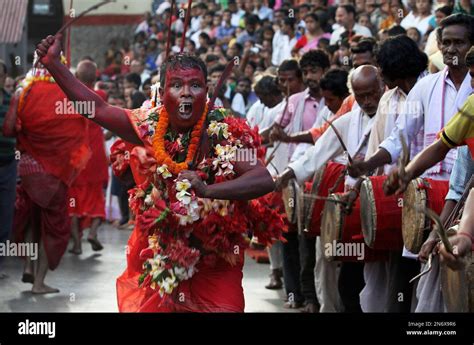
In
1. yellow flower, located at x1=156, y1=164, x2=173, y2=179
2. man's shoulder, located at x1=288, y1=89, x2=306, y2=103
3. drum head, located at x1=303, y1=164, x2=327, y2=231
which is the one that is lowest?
drum head, located at x1=303, y1=164, x2=327, y2=231

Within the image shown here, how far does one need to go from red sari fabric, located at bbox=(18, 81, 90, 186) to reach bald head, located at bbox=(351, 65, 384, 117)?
4.01 meters

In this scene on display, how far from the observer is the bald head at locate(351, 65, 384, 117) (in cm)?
829

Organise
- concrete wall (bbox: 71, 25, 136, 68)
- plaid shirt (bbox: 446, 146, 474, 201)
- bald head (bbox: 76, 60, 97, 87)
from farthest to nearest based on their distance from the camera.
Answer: concrete wall (bbox: 71, 25, 136, 68) < bald head (bbox: 76, 60, 97, 87) < plaid shirt (bbox: 446, 146, 474, 201)

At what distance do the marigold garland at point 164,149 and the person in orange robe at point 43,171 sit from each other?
16.3 feet

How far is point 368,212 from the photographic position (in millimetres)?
7422

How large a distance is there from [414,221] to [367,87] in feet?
5.79

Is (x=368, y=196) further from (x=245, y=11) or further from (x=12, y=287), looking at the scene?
(x=245, y=11)

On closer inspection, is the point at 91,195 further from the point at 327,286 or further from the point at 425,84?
the point at 425,84

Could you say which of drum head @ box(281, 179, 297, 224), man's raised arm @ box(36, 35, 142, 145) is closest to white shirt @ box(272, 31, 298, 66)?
drum head @ box(281, 179, 297, 224)

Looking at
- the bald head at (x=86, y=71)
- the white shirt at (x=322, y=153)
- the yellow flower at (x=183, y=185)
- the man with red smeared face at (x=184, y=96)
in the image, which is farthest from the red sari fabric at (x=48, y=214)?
the yellow flower at (x=183, y=185)

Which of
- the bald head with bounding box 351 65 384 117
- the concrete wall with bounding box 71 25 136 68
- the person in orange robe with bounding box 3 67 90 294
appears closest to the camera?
the bald head with bounding box 351 65 384 117

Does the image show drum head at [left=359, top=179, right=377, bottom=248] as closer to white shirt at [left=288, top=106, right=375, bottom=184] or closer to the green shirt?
white shirt at [left=288, top=106, right=375, bottom=184]

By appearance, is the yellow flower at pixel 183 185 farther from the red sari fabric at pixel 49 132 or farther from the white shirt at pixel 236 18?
the white shirt at pixel 236 18
